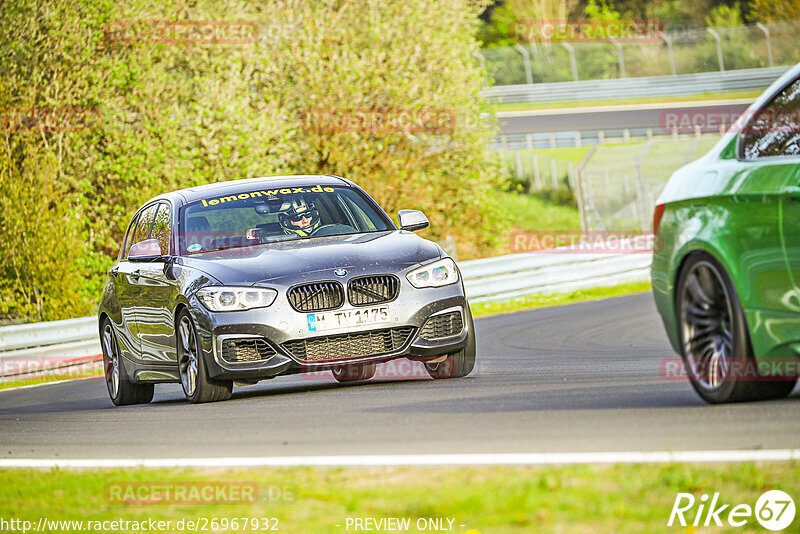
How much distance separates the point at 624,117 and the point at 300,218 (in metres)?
42.5

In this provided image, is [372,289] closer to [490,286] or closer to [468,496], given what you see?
[468,496]

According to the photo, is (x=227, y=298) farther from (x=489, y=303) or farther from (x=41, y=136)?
(x=41, y=136)

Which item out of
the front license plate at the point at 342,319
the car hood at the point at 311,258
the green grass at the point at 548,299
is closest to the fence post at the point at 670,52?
the green grass at the point at 548,299

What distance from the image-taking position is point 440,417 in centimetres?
774

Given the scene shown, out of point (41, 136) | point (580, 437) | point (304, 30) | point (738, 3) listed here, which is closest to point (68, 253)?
point (41, 136)

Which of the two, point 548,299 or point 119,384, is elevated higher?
point 119,384

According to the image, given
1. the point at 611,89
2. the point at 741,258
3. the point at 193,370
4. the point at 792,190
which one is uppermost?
the point at 792,190

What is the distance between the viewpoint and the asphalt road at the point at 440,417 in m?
6.54

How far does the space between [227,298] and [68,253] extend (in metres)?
12.1

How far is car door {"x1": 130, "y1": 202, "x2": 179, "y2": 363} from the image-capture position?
10398 mm

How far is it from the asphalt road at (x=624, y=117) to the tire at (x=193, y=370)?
38.8 metres

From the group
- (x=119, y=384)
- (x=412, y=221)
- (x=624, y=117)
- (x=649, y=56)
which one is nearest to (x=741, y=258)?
(x=412, y=221)

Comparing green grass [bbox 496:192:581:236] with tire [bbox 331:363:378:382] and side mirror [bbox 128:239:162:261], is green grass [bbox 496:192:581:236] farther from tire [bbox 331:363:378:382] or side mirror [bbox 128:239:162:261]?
side mirror [bbox 128:239:162:261]

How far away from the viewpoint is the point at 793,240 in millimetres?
6453
